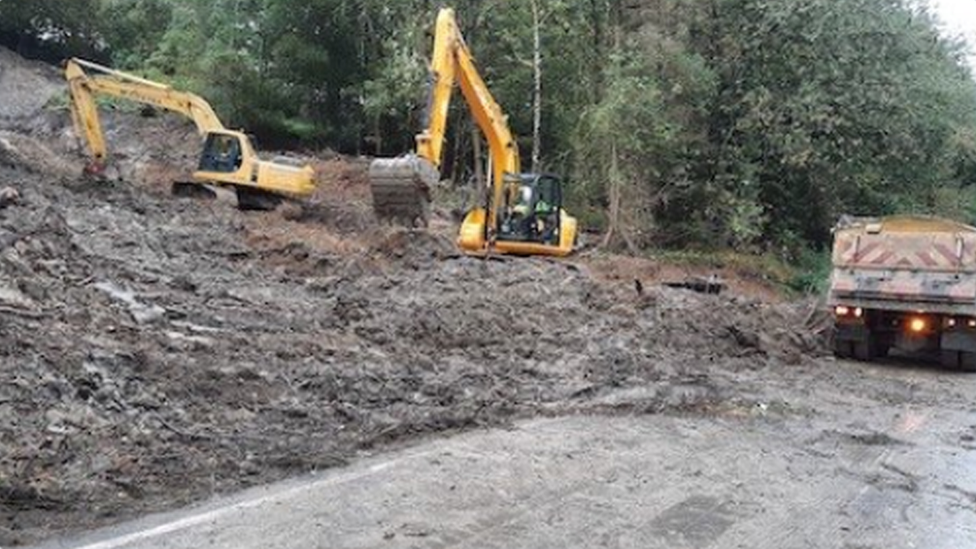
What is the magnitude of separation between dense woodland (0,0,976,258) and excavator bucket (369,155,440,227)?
10073 millimetres

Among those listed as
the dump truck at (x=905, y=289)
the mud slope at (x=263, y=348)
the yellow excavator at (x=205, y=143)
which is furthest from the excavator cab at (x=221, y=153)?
the dump truck at (x=905, y=289)

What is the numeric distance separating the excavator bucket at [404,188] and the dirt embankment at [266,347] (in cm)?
47

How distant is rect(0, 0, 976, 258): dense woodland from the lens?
1093 inches

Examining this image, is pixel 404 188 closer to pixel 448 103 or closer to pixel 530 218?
pixel 448 103

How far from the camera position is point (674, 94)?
28094 mm

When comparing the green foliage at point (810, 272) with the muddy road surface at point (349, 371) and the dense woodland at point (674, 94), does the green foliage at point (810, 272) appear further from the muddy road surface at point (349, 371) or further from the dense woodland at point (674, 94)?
the muddy road surface at point (349, 371)

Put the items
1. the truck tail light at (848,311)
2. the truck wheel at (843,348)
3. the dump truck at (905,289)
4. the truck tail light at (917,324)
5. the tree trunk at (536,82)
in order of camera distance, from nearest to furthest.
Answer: the dump truck at (905,289) → the truck tail light at (917,324) → the truck tail light at (848,311) → the truck wheel at (843,348) → the tree trunk at (536,82)

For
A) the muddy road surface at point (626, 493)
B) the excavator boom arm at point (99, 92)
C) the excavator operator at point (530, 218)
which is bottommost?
the muddy road surface at point (626, 493)

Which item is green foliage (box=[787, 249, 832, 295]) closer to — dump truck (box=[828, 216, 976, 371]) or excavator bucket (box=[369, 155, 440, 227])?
dump truck (box=[828, 216, 976, 371])

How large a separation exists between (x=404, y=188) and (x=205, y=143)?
7951 millimetres

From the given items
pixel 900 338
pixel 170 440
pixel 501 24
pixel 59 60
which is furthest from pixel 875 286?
pixel 59 60

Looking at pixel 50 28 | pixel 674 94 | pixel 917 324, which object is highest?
pixel 50 28

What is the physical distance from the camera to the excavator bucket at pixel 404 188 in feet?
55.4

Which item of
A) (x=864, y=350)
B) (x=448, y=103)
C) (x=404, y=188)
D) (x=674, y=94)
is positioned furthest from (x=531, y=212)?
(x=674, y=94)
